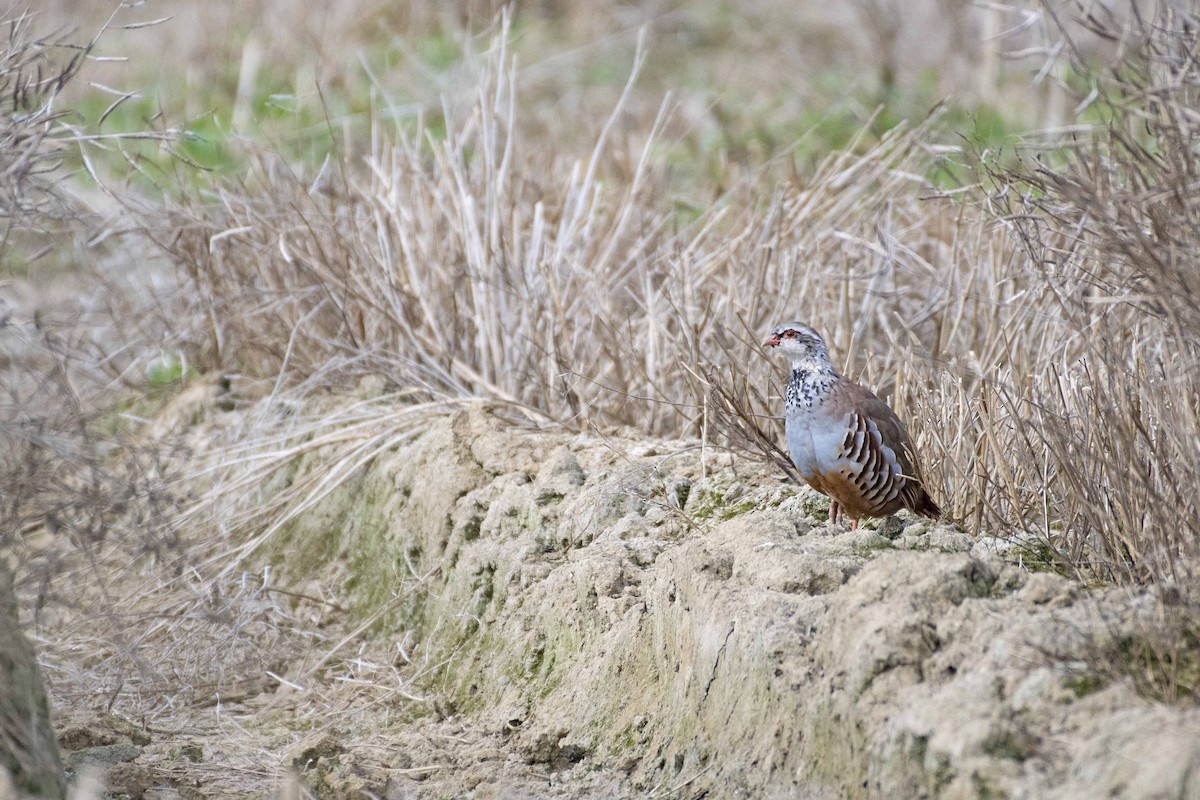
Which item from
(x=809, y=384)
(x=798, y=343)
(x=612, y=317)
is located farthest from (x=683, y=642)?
(x=612, y=317)

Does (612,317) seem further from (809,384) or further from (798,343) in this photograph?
(809,384)

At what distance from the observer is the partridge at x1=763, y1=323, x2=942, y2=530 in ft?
11.4

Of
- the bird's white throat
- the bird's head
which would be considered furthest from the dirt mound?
the bird's head


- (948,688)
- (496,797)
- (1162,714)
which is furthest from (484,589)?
(1162,714)

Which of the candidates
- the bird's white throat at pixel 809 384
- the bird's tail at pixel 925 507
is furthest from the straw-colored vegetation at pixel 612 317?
the bird's white throat at pixel 809 384

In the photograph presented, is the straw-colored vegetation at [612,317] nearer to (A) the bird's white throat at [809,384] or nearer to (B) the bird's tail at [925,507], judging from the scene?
(B) the bird's tail at [925,507]

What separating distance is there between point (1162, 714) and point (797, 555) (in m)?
1.04

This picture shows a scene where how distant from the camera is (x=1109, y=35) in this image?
9.97ft

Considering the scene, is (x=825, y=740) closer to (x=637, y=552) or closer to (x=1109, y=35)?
(x=637, y=552)

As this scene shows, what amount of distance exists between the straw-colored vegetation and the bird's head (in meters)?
0.29

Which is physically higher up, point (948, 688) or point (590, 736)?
point (948, 688)

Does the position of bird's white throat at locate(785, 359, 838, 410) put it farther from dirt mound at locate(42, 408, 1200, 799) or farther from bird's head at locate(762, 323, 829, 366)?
dirt mound at locate(42, 408, 1200, 799)

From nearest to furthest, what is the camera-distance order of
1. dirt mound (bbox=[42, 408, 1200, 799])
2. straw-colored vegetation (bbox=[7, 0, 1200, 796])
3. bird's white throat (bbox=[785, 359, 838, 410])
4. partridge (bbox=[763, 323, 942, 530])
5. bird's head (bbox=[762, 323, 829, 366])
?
dirt mound (bbox=[42, 408, 1200, 799]) → straw-colored vegetation (bbox=[7, 0, 1200, 796]) → partridge (bbox=[763, 323, 942, 530]) → bird's white throat (bbox=[785, 359, 838, 410]) → bird's head (bbox=[762, 323, 829, 366])

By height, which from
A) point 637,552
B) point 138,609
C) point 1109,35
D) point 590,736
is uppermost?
point 1109,35
